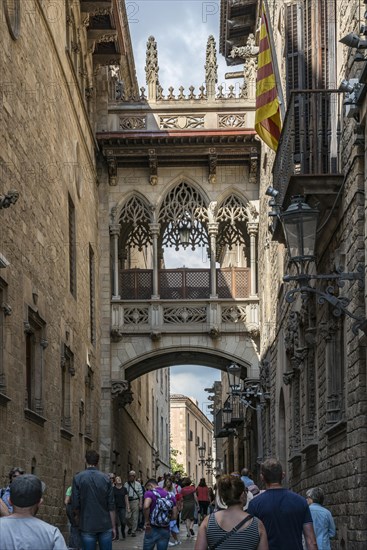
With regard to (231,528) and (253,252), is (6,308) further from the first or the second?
(253,252)

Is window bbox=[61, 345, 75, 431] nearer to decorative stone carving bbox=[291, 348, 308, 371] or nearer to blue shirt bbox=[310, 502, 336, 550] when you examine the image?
decorative stone carving bbox=[291, 348, 308, 371]

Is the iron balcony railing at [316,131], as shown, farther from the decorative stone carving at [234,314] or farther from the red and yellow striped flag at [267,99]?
the decorative stone carving at [234,314]

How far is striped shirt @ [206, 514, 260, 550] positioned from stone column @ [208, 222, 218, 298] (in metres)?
23.2

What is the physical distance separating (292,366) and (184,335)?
8.92 m

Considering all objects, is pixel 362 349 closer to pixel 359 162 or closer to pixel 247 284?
pixel 359 162

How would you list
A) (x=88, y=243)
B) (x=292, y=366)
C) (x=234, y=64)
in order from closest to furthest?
(x=292, y=366) < (x=88, y=243) < (x=234, y=64)

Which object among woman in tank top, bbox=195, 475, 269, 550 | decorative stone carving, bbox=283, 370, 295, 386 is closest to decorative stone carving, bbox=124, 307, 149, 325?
decorative stone carving, bbox=283, 370, 295, 386

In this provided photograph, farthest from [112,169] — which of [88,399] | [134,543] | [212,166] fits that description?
[134,543]

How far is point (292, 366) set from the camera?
21453 mm

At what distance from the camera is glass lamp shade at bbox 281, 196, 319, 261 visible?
11938 mm

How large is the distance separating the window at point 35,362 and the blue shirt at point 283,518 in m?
11.9

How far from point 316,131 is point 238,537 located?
8946mm

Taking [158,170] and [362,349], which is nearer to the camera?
[362,349]

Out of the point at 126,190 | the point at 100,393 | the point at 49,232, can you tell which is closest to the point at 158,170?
the point at 126,190
